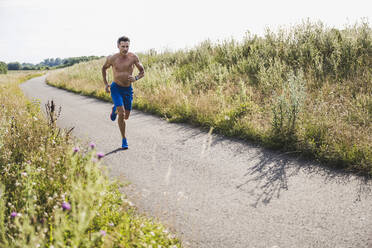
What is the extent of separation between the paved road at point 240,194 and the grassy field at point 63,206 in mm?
450

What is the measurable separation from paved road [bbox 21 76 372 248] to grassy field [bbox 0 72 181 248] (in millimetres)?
450

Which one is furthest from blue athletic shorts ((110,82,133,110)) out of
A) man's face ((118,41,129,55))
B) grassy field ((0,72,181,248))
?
grassy field ((0,72,181,248))

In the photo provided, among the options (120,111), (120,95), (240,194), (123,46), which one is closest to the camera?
(240,194)

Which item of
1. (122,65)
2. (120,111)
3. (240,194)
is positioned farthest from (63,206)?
(122,65)

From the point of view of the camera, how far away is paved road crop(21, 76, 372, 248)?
277 centimetres

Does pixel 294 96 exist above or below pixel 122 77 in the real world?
below

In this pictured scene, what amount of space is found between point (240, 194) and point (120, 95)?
3.52 m

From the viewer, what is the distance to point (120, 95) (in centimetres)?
591

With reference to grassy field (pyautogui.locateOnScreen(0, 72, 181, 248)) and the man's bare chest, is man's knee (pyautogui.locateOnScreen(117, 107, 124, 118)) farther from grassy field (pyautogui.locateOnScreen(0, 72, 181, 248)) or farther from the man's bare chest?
grassy field (pyautogui.locateOnScreen(0, 72, 181, 248))

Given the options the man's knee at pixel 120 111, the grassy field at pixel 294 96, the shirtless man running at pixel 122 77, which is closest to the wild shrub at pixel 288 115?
the grassy field at pixel 294 96

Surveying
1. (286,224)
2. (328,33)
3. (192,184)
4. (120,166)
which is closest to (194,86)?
(328,33)

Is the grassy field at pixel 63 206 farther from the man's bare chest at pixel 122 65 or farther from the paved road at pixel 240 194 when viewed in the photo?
the man's bare chest at pixel 122 65

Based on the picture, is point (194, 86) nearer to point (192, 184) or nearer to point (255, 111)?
point (255, 111)

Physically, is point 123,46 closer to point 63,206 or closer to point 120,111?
point 120,111
